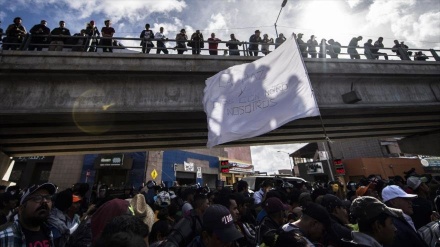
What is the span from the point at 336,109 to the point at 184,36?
7.71 m

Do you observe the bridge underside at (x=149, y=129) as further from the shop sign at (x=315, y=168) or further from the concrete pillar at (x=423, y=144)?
the shop sign at (x=315, y=168)

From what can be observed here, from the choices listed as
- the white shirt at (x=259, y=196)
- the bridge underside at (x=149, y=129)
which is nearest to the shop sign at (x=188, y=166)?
the bridge underside at (x=149, y=129)

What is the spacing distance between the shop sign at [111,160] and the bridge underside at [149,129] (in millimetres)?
10175

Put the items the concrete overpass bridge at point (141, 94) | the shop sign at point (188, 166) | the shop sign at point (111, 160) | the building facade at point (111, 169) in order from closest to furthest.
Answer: the concrete overpass bridge at point (141, 94), the shop sign at point (111, 160), the building facade at point (111, 169), the shop sign at point (188, 166)

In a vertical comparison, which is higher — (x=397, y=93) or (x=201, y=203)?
(x=397, y=93)

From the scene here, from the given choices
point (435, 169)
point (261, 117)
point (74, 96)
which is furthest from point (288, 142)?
point (435, 169)

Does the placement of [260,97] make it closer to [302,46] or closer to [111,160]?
[302,46]

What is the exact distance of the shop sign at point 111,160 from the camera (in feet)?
81.4

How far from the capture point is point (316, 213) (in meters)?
2.86

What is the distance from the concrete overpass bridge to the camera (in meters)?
7.85

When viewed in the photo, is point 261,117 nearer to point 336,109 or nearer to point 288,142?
point 336,109

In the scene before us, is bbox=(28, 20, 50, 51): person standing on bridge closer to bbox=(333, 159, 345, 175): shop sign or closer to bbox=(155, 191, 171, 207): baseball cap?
bbox=(155, 191, 171, 207): baseball cap

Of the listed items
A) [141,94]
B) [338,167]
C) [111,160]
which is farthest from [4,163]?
[338,167]

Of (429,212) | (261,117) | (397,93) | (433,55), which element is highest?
(433,55)
